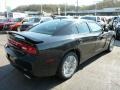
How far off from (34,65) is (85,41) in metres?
2.02

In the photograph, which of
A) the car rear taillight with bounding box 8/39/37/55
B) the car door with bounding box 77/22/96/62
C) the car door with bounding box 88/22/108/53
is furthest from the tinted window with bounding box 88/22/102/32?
the car rear taillight with bounding box 8/39/37/55

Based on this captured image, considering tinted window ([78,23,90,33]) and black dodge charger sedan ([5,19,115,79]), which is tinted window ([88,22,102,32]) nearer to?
black dodge charger sedan ([5,19,115,79])

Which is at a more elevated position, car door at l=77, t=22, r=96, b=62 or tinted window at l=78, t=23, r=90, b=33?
tinted window at l=78, t=23, r=90, b=33

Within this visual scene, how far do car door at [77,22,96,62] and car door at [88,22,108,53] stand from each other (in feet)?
0.94

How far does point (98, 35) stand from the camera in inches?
256

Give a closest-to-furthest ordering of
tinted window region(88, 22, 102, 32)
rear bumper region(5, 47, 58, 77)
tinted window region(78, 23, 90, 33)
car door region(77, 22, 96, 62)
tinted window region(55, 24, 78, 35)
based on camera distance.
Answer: rear bumper region(5, 47, 58, 77) < tinted window region(55, 24, 78, 35) < car door region(77, 22, 96, 62) < tinted window region(78, 23, 90, 33) < tinted window region(88, 22, 102, 32)

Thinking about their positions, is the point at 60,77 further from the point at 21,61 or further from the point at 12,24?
the point at 12,24

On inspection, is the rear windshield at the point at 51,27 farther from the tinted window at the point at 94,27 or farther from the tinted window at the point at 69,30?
the tinted window at the point at 94,27

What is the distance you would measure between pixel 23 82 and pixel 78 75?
150cm

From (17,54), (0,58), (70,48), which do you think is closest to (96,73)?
(70,48)

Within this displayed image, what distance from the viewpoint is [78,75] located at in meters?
5.36

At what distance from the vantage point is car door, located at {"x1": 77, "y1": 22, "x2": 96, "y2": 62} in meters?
5.46

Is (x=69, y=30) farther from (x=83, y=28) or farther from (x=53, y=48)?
(x=53, y=48)

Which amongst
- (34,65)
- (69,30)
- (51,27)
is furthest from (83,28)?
(34,65)
